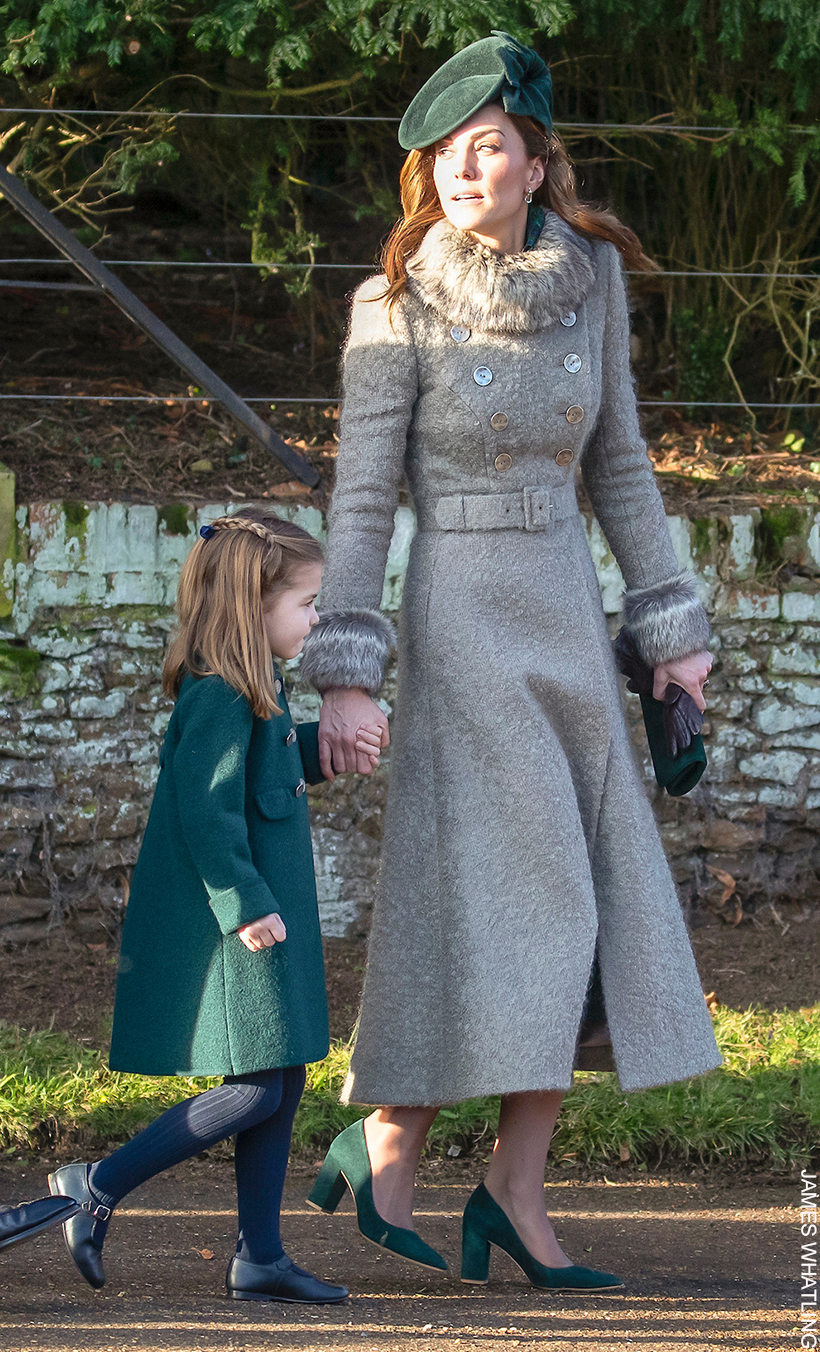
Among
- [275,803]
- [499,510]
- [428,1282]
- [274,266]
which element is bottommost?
[428,1282]

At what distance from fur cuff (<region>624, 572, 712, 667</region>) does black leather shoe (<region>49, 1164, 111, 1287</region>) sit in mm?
1352

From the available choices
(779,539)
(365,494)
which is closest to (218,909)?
(365,494)

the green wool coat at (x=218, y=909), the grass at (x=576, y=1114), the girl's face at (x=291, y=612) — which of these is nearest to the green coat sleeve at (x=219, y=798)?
the green wool coat at (x=218, y=909)

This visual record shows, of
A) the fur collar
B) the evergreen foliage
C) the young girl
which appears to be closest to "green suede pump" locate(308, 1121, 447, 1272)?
the young girl

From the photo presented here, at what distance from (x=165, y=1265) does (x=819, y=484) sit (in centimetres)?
338

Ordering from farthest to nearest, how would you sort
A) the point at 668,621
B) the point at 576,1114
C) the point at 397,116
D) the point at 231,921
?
the point at 397,116 < the point at 576,1114 < the point at 668,621 < the point at 231,921

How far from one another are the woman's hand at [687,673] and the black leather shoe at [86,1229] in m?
1.33

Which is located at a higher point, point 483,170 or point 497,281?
point 483,170

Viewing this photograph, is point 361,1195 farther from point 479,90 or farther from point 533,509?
point 479,90

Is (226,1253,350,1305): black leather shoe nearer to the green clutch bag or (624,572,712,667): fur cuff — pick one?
the green clutch bag

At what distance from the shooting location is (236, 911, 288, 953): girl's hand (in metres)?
2.22

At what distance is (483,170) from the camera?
238 centimetres

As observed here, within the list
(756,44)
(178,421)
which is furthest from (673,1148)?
(756,44)

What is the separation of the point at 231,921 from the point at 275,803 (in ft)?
0.75
